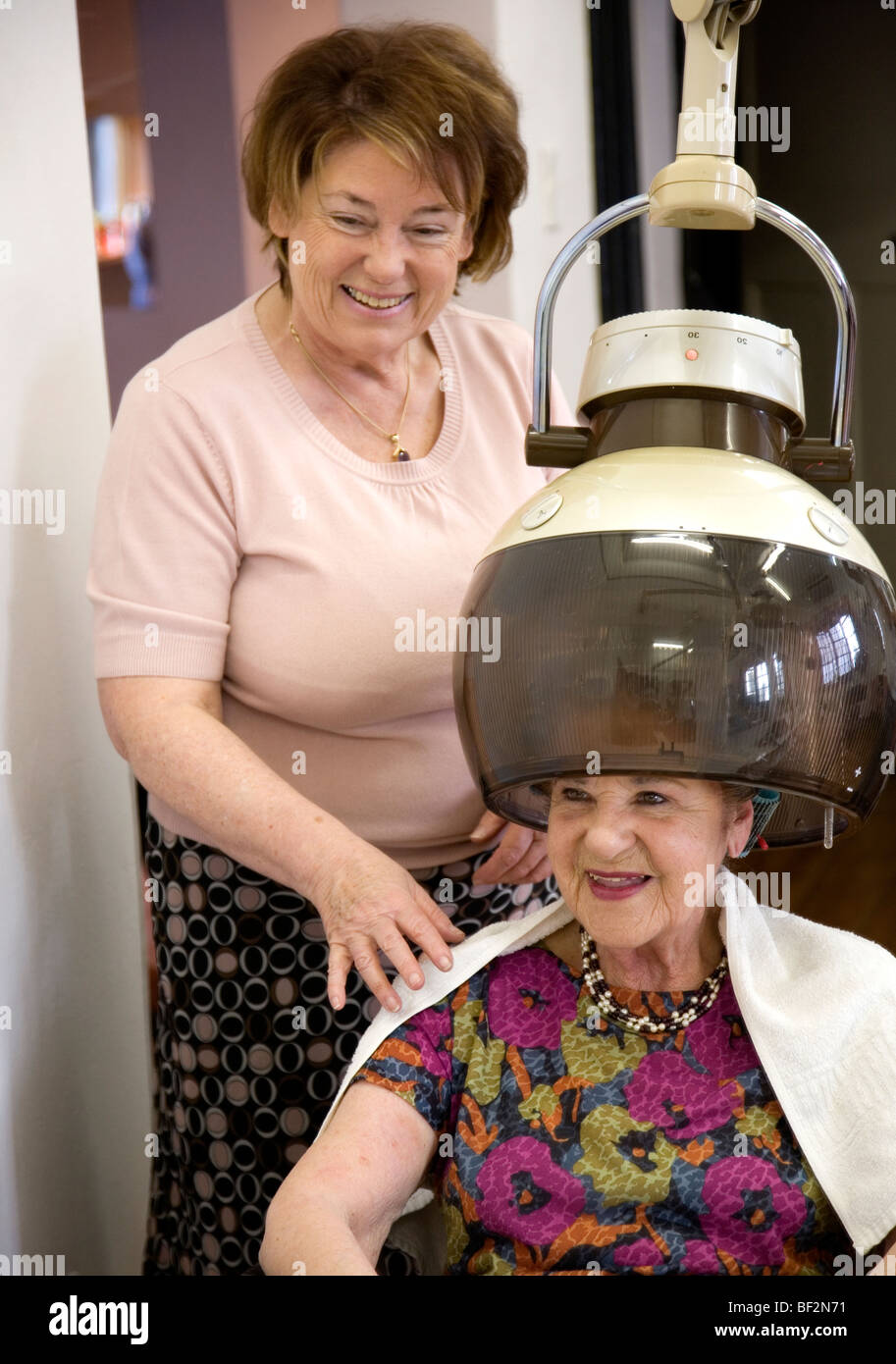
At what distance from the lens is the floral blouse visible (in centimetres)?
119

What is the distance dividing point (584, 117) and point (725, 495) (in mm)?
2787

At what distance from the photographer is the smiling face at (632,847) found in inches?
46.1

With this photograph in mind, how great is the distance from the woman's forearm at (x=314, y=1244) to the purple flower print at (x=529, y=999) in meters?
0.24

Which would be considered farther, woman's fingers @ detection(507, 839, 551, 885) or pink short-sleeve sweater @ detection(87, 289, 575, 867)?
woman's fingers @ detection(507, 839, 551, 885)

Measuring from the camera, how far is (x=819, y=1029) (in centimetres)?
122

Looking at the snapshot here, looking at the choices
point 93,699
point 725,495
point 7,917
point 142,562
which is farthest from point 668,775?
point 93,699

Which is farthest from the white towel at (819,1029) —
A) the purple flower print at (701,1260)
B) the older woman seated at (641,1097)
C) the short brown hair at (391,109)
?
the short brown hair at (391,109)

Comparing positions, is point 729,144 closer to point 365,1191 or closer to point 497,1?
point 365,1191

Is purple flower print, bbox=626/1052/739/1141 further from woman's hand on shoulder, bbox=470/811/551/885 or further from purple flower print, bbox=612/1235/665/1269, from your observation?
woman's hand on shoulder, bbox=470/811/551/885

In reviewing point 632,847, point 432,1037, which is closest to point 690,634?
point 632,847

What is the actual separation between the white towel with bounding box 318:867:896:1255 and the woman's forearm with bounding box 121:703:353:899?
155mm

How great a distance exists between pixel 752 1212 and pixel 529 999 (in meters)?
0.26

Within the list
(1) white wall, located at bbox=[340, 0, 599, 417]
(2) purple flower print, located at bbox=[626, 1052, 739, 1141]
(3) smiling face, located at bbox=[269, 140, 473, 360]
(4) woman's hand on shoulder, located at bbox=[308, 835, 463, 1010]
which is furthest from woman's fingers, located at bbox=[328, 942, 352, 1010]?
(1) white wall, located at bbox=[340, 0, 599, 417]

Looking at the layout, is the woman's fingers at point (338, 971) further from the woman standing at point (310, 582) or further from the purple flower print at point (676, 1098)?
the purple flower print at point (676, 1098)
